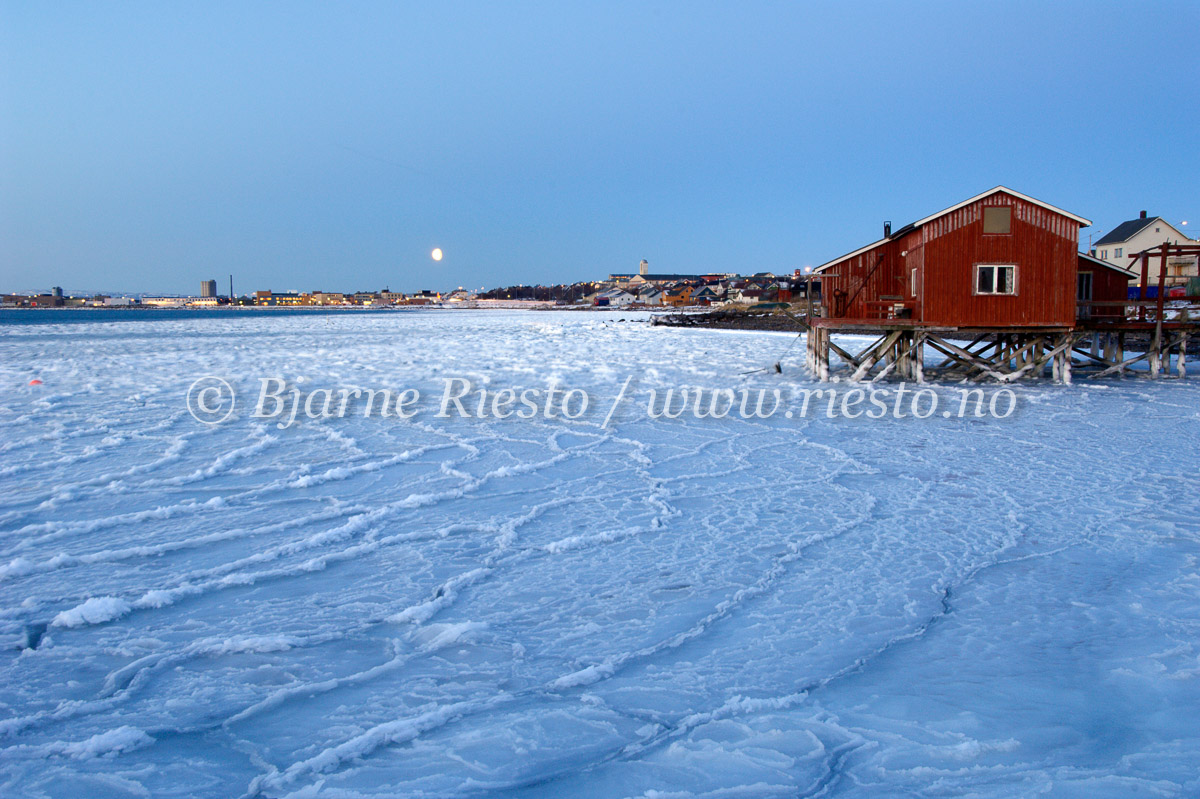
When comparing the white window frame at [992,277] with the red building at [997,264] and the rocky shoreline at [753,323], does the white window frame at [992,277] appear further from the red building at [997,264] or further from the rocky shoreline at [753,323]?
the rocky shoreline at [753,323]

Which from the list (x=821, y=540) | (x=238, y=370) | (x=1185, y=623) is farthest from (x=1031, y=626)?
(x=238, y=370)

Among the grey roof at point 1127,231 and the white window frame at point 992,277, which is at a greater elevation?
the grey roof at point 1127,231

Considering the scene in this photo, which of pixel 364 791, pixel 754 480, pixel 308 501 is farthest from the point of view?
pixel 754 480

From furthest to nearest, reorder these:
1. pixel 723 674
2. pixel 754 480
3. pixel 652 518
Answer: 1. pixel 754 480
2. pixel 652 518
3. pixel 723 674

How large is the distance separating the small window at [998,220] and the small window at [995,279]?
0.92 m

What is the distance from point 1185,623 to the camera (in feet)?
18.4

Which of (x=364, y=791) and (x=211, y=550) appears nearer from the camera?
(x=364, y=791)

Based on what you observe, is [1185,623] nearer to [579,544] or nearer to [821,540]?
[821,540]

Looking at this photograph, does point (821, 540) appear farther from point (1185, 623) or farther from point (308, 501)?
point (308, 501)

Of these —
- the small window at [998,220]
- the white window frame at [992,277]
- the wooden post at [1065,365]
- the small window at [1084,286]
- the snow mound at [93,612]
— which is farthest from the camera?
the small window at [1084,286]

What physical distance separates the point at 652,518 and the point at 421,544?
7.96 feet

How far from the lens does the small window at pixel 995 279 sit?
2034 centimetres

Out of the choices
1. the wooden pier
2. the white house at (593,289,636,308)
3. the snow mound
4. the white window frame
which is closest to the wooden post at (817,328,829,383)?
the wooden pier

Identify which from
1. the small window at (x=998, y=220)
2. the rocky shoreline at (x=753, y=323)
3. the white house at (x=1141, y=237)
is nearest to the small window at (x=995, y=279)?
the small window at (x=998, y=220)
